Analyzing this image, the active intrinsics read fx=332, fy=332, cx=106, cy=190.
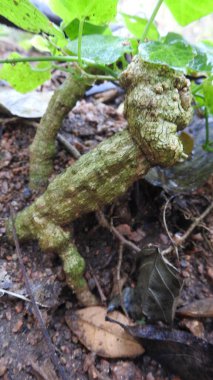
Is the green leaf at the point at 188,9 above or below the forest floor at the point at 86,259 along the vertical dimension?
above

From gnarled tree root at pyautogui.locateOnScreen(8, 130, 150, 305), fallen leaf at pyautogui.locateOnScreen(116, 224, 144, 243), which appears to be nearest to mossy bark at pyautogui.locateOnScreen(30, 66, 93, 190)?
gnarled tree root at pyautogui.locateOnScreen(8, 130, 150, 305)

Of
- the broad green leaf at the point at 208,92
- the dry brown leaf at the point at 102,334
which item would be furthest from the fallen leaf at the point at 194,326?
the broad green leaf at the point at 208,92

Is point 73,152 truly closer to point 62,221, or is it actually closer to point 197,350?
point 62,221

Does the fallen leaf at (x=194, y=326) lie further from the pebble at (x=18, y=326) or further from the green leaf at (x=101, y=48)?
the green leaf at (x=101, y=48)

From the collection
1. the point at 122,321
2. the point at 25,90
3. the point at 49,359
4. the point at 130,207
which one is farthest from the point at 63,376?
the point at 25,90

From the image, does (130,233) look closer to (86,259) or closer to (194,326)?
(86,259)

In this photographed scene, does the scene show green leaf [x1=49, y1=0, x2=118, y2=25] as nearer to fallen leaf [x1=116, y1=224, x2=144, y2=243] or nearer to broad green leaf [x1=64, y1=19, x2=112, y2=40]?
broad green leaf [x1=64, y1=19, x2=112, y2=40]
